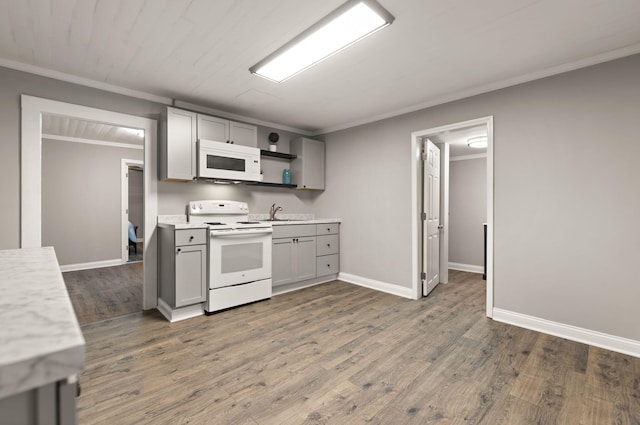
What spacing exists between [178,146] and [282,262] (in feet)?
5.95

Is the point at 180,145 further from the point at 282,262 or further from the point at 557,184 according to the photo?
the point at 557,184

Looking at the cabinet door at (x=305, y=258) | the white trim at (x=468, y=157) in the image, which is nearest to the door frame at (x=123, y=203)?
the cabinet door at (x=305, y=258)

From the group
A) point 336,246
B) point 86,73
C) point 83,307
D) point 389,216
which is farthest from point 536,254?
point 83,307

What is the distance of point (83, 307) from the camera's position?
3.34m

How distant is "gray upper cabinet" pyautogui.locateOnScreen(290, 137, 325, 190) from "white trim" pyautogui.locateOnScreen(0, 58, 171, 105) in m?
1.80

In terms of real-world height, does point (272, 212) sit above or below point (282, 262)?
above

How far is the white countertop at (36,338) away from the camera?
0.41 metres

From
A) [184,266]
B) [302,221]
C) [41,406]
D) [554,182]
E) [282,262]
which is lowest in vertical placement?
[282,262]

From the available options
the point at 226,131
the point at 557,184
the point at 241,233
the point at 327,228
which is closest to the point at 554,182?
the point at 557,184

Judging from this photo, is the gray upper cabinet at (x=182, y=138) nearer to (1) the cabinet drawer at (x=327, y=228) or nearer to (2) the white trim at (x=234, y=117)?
(2) the white trim at (x=234, y=117)

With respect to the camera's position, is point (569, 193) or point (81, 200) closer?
point (569, 193)

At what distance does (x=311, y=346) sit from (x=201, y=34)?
2.51 meters

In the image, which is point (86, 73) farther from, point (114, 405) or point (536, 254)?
point (536, 254)

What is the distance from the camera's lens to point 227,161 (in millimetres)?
3602
